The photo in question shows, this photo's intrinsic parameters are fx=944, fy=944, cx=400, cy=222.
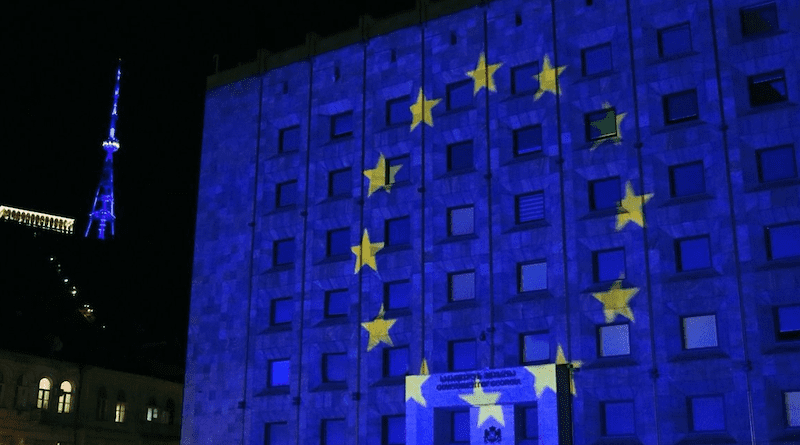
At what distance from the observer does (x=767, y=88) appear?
43125 millimetres

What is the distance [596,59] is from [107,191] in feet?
327

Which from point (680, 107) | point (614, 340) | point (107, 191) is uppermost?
point (107, 191)

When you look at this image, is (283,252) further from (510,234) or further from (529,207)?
(529,207)

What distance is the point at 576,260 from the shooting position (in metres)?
45.3

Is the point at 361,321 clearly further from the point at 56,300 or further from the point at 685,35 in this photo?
the point at 56,300

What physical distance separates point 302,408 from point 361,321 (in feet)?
19.0

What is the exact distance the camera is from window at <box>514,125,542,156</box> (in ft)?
159

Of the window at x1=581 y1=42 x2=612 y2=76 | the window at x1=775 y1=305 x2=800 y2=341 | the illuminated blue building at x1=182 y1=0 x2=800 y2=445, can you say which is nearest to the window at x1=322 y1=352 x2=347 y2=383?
the illuminated blue building at x1=182 y1=0 x2=800 y2=445

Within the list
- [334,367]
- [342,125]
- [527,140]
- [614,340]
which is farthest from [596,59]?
[334,367]

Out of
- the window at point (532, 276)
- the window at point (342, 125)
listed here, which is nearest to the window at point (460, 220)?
the window at point (532, 276)

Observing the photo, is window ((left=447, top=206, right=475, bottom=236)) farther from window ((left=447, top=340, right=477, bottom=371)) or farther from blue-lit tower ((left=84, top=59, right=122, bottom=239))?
blue-lit tower ((left=84, top=59, right=122, bottom=239))

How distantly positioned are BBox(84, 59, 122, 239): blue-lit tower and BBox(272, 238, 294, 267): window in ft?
265

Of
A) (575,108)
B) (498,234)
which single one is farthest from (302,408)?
(575,108)

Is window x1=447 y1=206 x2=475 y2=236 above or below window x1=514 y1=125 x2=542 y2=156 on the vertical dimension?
below
